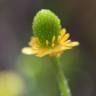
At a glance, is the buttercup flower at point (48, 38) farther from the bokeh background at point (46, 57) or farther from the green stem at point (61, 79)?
the bokeh background at point (46, 57)

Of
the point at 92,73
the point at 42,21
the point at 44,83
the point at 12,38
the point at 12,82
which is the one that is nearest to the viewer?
the point at 42,21

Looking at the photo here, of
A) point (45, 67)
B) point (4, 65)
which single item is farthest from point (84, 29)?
point (45, 67)

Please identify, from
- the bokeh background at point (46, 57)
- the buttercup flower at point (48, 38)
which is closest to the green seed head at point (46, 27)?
the buttercup flower at point (48, 38)

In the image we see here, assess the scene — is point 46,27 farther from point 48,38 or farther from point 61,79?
point 61,79

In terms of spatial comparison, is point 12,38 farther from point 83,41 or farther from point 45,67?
point 45,67

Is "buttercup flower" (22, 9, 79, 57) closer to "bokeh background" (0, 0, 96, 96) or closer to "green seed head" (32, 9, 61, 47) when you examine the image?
"green seed head" (32, 9, 61, 47)

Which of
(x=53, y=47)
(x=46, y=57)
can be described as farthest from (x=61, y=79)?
(x=46, y=57)
